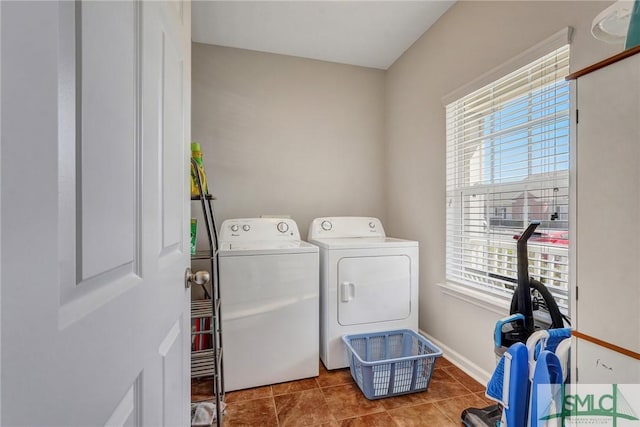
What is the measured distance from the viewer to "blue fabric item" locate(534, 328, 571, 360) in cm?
112

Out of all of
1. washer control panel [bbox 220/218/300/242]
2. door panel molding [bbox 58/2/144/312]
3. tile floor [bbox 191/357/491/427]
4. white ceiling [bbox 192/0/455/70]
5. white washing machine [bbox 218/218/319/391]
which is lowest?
tile floor [bbox 191/357/491/427]

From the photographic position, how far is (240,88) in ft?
8.84

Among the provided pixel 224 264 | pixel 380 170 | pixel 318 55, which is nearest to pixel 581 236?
pixel 224 264

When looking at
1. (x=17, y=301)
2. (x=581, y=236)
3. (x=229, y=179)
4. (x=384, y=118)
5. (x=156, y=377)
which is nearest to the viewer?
(x=17, y=301)

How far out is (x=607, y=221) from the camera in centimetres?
77

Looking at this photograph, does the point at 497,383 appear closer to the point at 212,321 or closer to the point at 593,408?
the point at 593,408

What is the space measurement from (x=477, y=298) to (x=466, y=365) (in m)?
0.52

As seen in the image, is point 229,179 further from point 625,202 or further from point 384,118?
point 625,202

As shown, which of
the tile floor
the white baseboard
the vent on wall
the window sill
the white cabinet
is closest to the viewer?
the white cabinet

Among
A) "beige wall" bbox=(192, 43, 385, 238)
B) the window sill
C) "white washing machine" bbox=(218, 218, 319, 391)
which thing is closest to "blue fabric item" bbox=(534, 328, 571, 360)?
the window sill

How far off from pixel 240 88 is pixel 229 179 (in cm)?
85

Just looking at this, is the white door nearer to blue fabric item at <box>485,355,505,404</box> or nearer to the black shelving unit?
the black shelving unit

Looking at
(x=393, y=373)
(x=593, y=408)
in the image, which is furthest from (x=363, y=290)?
(x=593, y=408)

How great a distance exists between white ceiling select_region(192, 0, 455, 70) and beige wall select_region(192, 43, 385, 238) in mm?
159
